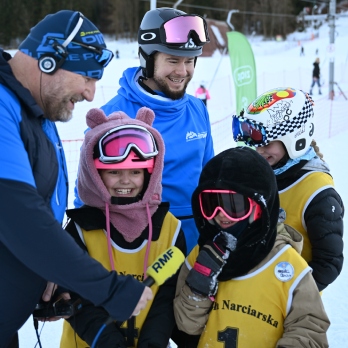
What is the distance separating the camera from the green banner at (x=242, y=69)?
9.64m

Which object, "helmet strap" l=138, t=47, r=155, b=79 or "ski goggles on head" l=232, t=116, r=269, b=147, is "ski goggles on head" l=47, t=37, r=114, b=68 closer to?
"helmet strap" l=138, t=47, r=155, b=79

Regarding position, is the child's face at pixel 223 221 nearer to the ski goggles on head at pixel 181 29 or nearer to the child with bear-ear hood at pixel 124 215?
the child with bear-ear hood at pixel 124 215

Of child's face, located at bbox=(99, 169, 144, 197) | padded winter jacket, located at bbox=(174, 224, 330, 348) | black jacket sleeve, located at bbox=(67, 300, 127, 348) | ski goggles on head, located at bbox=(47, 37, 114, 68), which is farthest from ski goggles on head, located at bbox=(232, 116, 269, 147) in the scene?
black jacket sleeve, located at bbox=(67, 300, 127, 348)

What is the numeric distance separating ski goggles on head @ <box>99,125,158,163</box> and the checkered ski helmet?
2.22ft

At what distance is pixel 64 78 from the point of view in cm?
195

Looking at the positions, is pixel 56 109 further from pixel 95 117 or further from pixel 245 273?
pixel 245 273

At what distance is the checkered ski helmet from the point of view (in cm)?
264

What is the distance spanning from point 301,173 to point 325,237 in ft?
1.26

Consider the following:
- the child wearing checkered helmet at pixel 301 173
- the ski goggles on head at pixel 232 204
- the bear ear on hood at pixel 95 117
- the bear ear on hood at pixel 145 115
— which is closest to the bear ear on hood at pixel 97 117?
the bear ear on hood at pixel 95 117

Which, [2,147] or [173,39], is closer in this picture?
[2,147]

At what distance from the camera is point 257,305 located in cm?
216

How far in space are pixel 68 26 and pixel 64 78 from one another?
0.68ft

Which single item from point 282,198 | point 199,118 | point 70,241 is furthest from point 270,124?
point 70,241

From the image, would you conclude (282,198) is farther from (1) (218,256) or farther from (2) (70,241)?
(2) (70,241)
